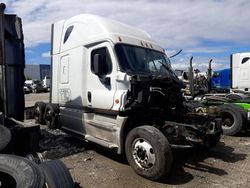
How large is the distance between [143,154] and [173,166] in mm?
996

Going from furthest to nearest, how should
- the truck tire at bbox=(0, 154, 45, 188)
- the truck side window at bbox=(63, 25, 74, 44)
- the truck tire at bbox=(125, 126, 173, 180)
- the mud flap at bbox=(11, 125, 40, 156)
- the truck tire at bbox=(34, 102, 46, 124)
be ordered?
the truck tire at bbox=(34, 102, 46, 124), the truck side window at bbox=(63, 25, 74, 44), the truck tire at bbox=(125, 126, 173, 180), the mud flap at bbox=(11, 125, 40, 156), the truck tire at bbox=(0, 154, 45, 188)

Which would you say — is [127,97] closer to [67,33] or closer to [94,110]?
[94,110]

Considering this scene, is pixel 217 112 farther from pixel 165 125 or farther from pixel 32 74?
pixel 32 74

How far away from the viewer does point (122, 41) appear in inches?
291

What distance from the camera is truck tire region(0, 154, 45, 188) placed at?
361cm

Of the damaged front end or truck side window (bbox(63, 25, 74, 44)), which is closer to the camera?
the damaged front end

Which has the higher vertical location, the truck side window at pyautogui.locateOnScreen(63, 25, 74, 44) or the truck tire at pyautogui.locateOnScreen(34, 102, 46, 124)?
the truck side window at pyautogui.locateOnScreen(63, 25, 74, 44)

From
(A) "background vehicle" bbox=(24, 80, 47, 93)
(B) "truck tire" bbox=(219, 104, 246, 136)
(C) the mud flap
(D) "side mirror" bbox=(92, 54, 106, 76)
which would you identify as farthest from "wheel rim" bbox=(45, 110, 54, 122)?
(A) "background vehicle" bbox=(24, 80, 47, 93)

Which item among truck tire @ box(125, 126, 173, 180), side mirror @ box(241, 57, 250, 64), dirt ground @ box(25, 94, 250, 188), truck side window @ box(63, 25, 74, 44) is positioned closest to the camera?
truck tire @ box(125, 126, 173, 180)

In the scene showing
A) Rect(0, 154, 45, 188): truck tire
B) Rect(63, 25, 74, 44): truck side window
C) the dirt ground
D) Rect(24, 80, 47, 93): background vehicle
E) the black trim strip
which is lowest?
the dirt ground

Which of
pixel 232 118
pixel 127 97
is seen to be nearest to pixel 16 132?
pixel 127 97

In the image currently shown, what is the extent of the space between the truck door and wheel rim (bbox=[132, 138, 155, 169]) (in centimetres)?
113

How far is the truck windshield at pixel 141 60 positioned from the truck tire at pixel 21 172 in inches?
139

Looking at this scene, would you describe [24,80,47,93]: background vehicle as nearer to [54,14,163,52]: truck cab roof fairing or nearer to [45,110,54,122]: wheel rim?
[45,110,54,122]: wheel rim
